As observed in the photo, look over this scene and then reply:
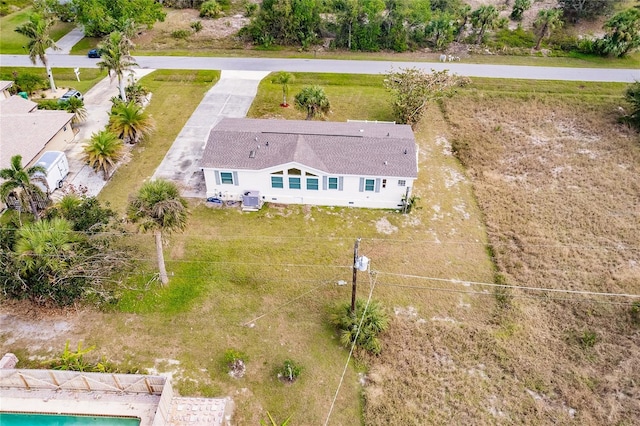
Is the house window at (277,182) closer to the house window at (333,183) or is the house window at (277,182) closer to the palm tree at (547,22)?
the house window at (333,183)

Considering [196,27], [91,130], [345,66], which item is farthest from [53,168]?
[196,27]

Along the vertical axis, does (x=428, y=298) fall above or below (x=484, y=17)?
below

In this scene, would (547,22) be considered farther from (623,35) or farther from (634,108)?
(634,108)

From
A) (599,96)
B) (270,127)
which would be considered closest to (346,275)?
(270,127)

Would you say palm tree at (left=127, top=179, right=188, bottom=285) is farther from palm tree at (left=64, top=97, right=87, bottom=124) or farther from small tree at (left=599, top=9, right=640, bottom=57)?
small tree at (left=599, top=9, right=640, bottom=57)

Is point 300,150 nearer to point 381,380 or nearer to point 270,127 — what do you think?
point 270,127

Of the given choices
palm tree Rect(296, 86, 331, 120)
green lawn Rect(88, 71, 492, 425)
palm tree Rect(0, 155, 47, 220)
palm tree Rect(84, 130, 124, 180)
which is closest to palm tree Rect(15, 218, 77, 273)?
palm tree Rect(0, 155, 47, 220)

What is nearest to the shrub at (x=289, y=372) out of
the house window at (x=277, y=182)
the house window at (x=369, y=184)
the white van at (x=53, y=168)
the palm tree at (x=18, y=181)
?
the house window at (x=277, y=182)
